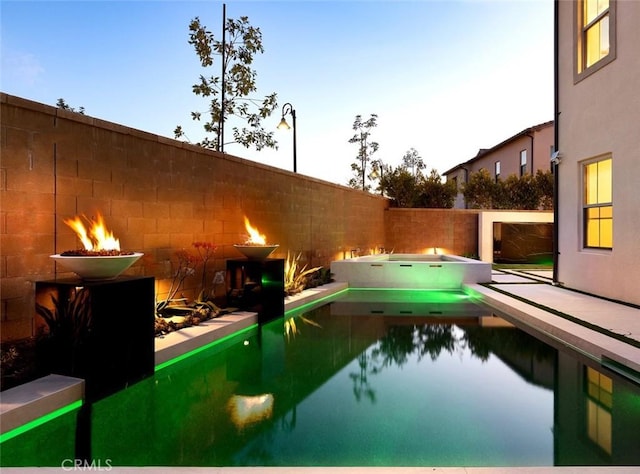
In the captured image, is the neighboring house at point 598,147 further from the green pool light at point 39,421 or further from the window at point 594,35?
the green pool light at point 39,421

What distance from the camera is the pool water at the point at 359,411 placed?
209cm

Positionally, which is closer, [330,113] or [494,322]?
[494,322]

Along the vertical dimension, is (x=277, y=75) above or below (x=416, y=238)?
above

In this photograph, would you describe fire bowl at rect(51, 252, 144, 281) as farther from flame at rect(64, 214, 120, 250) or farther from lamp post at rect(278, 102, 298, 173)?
lamp post at rect(278, 102, 298, 173)

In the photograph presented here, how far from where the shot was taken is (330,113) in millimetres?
14570

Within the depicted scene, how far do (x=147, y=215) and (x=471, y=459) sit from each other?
406 cm

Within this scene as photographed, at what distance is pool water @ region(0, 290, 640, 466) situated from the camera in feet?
6.84

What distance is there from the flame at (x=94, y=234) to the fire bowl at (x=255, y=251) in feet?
5.81

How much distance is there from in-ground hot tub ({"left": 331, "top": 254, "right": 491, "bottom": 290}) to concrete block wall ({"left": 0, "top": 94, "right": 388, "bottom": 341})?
1842 mm

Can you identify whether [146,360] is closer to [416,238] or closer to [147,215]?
[147,215]

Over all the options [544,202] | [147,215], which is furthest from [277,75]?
[544,202]

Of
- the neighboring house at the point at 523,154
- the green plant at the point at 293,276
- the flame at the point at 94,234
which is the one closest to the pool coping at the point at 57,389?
the flame at the point at 94,234

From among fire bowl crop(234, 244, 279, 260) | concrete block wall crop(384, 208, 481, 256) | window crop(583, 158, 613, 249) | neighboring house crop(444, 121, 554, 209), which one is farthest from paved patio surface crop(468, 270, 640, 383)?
neighboring house crop(444, 121, 554, 209)

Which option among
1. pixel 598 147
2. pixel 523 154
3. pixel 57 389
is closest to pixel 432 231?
pixel 523 154
